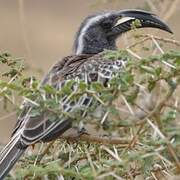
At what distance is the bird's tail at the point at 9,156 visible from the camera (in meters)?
4.20

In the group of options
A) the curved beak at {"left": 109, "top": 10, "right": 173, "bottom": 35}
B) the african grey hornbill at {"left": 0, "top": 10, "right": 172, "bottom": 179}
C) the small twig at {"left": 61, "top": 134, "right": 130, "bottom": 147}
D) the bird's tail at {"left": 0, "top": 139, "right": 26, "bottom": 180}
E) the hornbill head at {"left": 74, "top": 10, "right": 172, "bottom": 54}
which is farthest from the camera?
the hornbill head at {"left": 74, "top": 10, "right": 172, "bottom": 54}

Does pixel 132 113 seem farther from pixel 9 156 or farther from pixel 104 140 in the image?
pixel 9 156

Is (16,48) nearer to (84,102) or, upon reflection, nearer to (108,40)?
A: (108,40)

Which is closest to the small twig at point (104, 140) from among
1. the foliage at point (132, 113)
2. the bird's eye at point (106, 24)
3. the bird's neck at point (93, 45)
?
the foliage at point (132, 113)

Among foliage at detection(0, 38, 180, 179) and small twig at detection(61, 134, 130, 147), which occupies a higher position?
foliage at detection(0, 38, 180, 179)

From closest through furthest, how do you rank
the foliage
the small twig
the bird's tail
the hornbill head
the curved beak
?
the foliage < the small twig < the bird's tail < the curved beak < the hornbill head

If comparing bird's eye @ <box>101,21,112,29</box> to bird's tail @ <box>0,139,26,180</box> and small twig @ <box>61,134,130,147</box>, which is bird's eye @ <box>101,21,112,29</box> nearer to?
bird's tail @ <box>0,139,26,180</box>

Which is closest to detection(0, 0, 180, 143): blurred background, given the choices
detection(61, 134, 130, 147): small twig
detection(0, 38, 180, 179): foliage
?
detection(61, 134, 130, 147): small twig

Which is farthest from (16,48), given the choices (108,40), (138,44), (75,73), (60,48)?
(138,44)

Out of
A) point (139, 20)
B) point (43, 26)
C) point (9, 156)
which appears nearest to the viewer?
point (9, 156)

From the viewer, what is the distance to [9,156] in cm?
425

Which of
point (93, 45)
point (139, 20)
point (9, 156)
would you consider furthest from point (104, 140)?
point (93, 45)

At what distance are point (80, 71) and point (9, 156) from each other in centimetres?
68

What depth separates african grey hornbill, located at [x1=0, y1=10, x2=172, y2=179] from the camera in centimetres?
409
